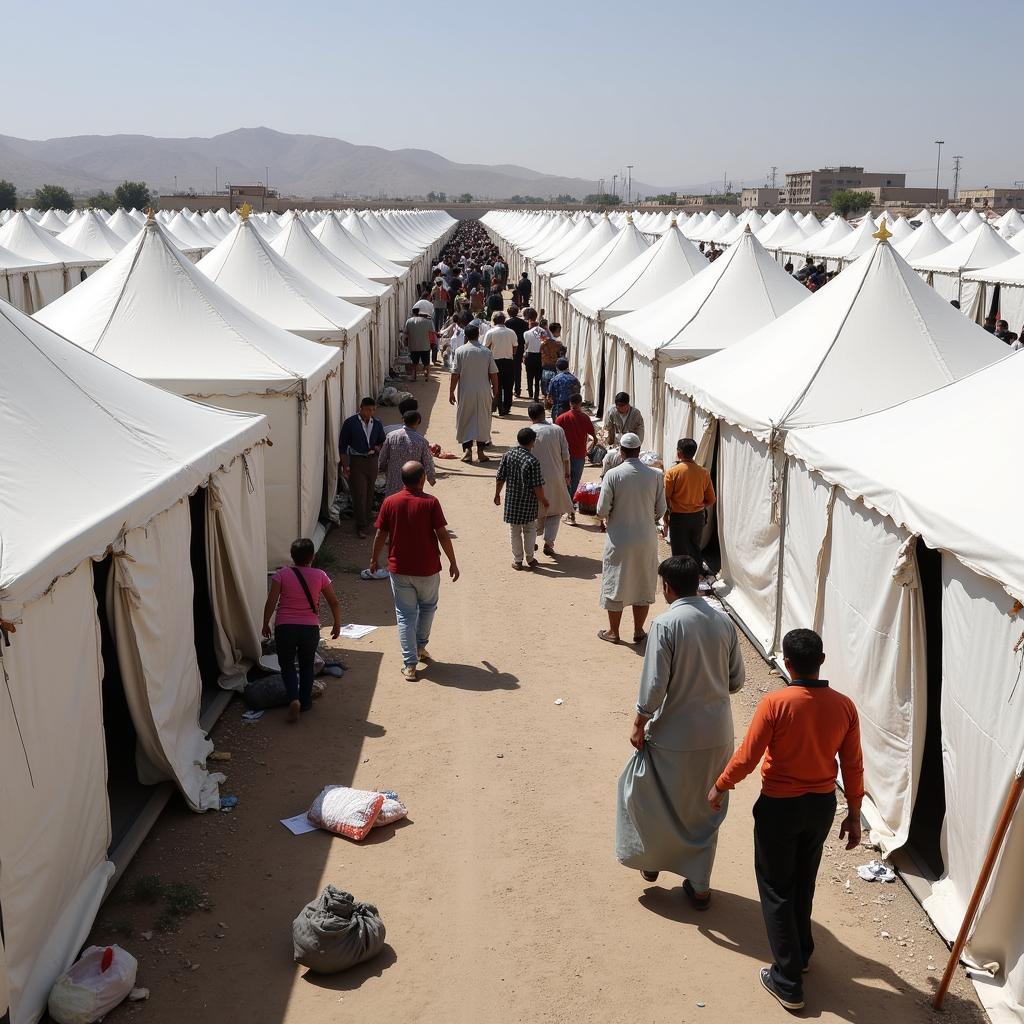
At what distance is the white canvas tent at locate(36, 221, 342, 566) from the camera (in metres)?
10.2

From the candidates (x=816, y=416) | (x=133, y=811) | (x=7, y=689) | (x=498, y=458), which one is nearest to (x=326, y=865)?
(x=133, y=811)

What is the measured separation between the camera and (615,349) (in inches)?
653

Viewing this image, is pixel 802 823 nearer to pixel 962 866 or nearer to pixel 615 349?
pixel 962 866

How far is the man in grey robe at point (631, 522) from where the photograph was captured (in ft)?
27.9

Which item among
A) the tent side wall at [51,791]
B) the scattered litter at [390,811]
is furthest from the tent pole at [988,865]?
the tent side wall at [51,791]

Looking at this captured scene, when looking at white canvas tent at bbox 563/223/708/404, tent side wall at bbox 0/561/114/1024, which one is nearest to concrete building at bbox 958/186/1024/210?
white canvas tent at bbox 563/223/708/404

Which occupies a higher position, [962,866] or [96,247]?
[96,247]

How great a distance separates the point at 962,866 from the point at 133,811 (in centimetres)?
470

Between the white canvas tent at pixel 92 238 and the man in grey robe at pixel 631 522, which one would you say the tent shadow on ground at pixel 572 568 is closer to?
the man in grey robe at pixel 631 522

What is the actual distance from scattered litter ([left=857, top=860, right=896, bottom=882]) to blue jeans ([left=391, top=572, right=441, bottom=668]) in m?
3.78

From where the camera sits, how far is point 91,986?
15.0 feet

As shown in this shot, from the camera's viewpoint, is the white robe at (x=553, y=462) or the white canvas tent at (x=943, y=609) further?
the white robe at (x=553, y=462)

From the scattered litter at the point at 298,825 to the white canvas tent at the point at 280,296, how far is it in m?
8.29

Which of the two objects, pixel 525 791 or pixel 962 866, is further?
pixel 525 791
